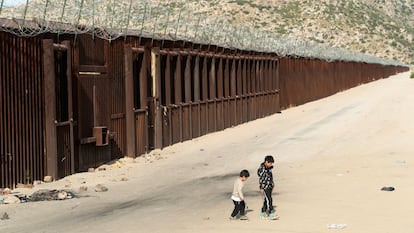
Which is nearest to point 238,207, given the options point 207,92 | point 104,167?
point 104,167

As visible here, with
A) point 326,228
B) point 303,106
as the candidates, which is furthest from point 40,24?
point 303,106

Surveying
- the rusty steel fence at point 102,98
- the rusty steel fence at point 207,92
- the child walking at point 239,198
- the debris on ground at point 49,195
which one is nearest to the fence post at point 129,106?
the rusty steel fence at point 102,98

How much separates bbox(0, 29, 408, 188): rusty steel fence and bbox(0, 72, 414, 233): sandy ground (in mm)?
632

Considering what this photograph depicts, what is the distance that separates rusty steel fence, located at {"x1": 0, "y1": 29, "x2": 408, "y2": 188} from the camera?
43.3 feet

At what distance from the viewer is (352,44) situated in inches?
4823

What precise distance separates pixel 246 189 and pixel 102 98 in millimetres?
5335

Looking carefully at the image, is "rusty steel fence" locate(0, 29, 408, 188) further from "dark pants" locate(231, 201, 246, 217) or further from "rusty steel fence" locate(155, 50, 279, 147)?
"dark pants" locate(231, 201, 246, 217)

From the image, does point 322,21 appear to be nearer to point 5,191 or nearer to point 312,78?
point 312,78

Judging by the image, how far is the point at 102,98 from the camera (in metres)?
17.0

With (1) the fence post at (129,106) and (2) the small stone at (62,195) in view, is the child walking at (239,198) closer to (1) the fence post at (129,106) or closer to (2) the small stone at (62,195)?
(2) the small stone at (62,195)

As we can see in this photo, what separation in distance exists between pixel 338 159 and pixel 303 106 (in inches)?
988

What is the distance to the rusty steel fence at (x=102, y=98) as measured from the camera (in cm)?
1320

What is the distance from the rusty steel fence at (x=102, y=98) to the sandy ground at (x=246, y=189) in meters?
0.63

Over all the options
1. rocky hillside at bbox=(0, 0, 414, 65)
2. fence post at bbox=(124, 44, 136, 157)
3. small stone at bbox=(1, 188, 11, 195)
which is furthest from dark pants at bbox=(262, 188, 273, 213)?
rocky hillside at bbox=(0, 0, 414, 65)
